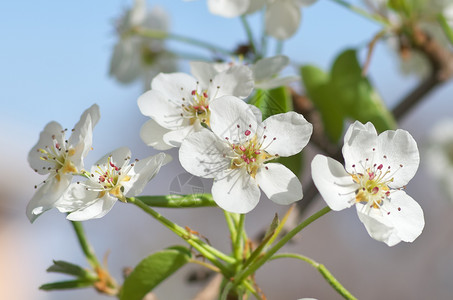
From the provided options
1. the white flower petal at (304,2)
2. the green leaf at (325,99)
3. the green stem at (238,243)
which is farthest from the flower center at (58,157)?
the green leaf at (325,99)

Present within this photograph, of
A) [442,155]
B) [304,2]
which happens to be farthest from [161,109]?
[442,155]

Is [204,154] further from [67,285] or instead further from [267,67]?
[67,285]

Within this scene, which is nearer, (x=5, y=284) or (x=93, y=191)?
(x=93, y=191)

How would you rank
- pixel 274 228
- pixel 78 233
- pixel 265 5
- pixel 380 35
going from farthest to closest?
pixel 380 35, pixel 265 5, pixel 78 233, pixel 274 228

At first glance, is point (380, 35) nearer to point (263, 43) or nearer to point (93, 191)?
point (263, 43)

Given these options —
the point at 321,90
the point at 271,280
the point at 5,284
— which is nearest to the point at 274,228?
the point at 321,90

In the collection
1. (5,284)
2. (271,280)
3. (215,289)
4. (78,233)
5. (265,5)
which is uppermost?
(265,5)
